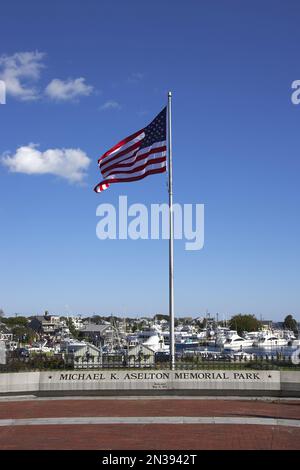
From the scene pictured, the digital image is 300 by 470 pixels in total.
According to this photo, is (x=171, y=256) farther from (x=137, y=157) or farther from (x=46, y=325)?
(x=46, y=325)

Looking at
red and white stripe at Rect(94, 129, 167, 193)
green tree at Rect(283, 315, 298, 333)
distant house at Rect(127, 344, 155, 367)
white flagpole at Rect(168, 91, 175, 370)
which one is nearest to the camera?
distant house at Rect(127, 344, 155, 367)

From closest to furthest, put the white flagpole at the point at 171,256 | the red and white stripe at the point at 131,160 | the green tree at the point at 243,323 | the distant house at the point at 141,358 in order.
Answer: the distant house at the point at 141,358, the white flagpole at the point at 171,256, the red and white stripe at the point at 131,160, the green tree at the point at 243,323

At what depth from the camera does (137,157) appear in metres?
21.6

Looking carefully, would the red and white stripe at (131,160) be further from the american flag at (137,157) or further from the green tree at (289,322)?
the green tree at (289,322)

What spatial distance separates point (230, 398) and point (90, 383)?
4.71 metres

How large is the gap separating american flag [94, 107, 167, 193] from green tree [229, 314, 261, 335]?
365ft

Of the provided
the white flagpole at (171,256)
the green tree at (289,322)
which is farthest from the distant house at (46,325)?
the white flagpole at (171,256)

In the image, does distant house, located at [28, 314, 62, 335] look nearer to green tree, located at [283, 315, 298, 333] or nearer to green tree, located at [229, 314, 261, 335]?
green tree, located at [229, 314, 261, 335]

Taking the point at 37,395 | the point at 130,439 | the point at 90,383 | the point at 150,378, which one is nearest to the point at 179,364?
the point at 150,378

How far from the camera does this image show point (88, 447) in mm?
11391

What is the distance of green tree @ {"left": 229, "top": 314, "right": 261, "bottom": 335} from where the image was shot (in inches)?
5118

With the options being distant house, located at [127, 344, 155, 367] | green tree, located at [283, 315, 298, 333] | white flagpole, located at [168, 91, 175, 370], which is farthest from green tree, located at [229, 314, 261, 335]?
white flagpole, located at [168, 91, 175, 370]

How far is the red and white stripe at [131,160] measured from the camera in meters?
21.5
